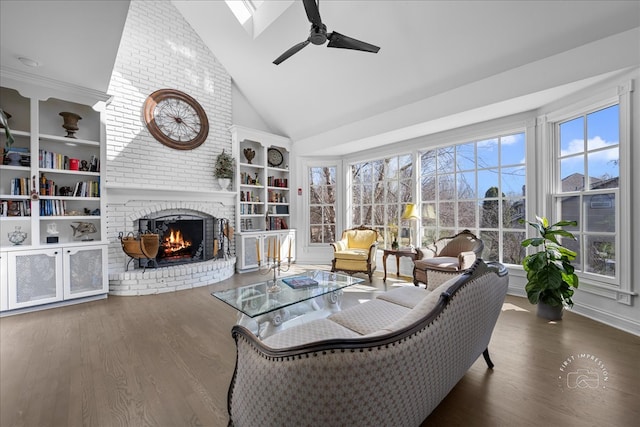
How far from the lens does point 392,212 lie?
17.7ft

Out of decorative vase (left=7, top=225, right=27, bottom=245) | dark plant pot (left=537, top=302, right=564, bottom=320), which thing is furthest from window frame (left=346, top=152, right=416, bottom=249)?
decorative vase (left=7, top=225, right=27, bottom=245)

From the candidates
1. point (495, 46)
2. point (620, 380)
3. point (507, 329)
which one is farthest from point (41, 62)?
point (620, 380)

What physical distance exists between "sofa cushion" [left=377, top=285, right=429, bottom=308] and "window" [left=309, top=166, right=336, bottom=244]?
12.6 feet

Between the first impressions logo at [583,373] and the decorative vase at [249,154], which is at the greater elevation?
the decorative vase at [249,154]

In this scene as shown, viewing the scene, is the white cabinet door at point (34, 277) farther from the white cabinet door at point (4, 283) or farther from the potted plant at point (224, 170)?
the potted plant at point (224, 170)

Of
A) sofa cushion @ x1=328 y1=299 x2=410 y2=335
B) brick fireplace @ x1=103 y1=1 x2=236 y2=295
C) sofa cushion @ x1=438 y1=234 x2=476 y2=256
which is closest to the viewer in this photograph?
sofa cushion @ x1=328 y1=299 x2=410 y2=335

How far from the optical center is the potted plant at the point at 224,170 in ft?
17.3

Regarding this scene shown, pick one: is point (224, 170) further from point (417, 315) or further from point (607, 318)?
point (607, 318)

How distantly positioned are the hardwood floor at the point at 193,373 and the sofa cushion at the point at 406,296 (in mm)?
612

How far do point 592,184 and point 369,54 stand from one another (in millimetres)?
3183

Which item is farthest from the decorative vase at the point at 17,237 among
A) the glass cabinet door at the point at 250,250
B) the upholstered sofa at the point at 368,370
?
the upholstered sofa at the point at 368,370

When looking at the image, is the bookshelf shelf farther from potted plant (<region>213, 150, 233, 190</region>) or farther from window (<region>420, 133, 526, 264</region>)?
window (<region>420, 133, 526, 264</region>)

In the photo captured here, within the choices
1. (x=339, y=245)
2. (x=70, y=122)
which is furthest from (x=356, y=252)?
(x=70, y=122)

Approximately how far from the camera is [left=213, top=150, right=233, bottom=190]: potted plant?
527 cm
